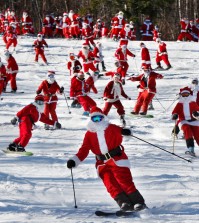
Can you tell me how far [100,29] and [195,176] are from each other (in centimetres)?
2432

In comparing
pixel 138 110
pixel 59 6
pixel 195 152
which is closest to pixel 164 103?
pixel 138 110

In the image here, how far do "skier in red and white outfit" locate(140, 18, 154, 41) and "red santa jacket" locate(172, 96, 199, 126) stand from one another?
62.8ft

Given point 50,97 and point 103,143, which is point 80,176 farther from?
point 50,97

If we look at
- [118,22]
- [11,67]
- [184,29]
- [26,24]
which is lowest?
[11,67]

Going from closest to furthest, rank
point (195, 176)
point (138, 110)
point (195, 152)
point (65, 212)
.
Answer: point (65, 212) < point (195, 176) < point (195, 152) < point (138, 110)

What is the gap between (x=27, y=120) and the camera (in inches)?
392

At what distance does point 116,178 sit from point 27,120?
3.84 m

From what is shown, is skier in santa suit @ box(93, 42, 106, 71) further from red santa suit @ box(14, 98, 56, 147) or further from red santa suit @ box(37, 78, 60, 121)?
red santa suit @ box(14, 98, 56, 147)

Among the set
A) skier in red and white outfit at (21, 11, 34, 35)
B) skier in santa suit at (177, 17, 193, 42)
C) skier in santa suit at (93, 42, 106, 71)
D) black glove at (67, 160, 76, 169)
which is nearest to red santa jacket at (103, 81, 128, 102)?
black glove at (67, 160, 76, 169)

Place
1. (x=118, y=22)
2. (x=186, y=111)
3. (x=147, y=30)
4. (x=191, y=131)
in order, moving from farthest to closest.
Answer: (x=147, y=30) < (x=118, y=22) < (x=186, y=111) < (x=191, y=131)

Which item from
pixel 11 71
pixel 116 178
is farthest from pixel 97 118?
pixel 11 71

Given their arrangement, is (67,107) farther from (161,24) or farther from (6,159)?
(161,24)

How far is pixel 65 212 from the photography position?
618cm

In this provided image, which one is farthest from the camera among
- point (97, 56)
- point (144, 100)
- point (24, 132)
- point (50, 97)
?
point (97, 56)
